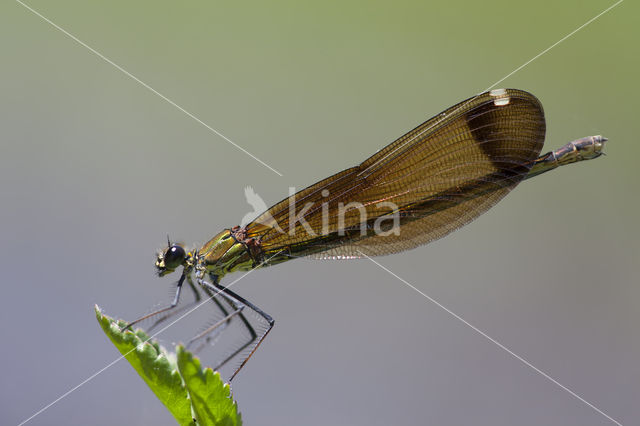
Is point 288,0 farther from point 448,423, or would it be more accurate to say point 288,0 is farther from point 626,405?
point 626,405

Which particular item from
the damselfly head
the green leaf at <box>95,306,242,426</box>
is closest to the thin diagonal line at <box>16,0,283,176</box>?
the damselfly head

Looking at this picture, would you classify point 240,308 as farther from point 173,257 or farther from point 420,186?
point 420,186

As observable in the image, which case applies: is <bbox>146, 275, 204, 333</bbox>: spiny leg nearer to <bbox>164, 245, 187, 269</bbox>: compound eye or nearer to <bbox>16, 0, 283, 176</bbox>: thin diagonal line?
<bbox>164, 245, 187, 269</bbox>: compound eye

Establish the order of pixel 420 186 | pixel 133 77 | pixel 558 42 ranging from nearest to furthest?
pixel 420 186
pixel 133 77
pixel 558 42

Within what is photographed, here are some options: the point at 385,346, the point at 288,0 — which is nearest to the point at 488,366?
the point at 385,346

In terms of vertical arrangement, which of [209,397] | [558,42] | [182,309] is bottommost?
[209,397]

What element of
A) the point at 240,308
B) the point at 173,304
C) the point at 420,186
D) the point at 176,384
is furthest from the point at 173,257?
the point at 176,384
